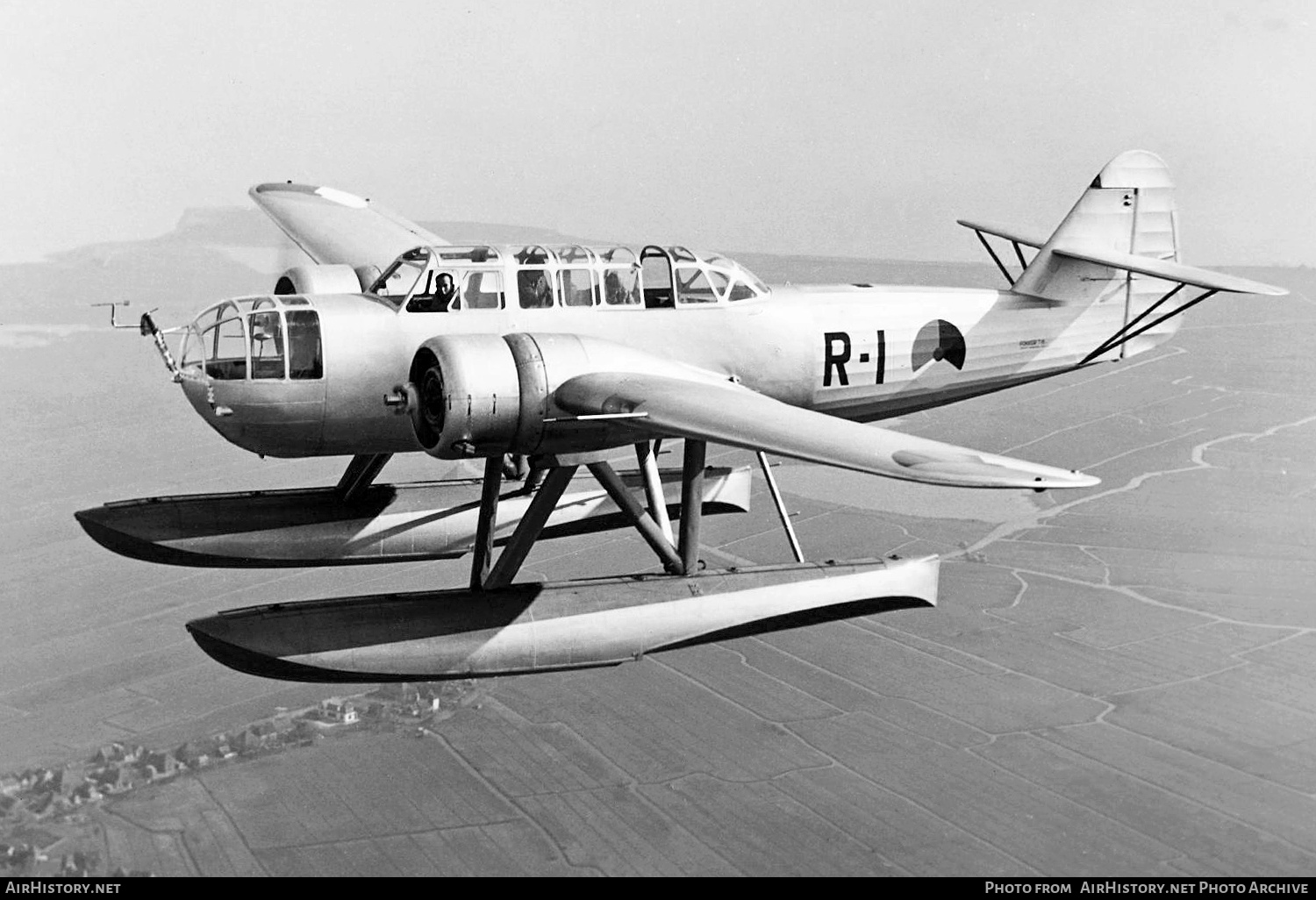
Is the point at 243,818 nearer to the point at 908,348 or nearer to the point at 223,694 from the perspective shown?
the point at 223,694

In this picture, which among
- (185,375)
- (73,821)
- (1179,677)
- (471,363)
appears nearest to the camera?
(471,363)

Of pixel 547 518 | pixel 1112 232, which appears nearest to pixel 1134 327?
pixel 1112 232

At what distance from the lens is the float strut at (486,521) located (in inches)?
688

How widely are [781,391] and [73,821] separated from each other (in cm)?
4662

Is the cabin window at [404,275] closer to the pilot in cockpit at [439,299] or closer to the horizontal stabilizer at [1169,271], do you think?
the pilot in cockpit at [439,299]

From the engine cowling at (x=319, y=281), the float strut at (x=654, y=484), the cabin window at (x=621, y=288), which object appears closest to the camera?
the cabin window at (x=621, y=288)

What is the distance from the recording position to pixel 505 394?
15023 millimetres

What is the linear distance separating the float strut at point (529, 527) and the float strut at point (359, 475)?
12.0 ft

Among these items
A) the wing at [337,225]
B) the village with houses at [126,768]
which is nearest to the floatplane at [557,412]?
the wing at [337,225]

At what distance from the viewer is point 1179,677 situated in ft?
195

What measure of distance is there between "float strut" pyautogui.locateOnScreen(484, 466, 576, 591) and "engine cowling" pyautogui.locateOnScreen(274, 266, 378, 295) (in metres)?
4.95

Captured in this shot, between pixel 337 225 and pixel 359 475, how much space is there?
6.70 metres

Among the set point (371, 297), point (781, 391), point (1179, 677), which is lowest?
point (1179, 677)

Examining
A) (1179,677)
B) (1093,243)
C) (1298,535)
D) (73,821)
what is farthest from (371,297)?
(1298,535)
